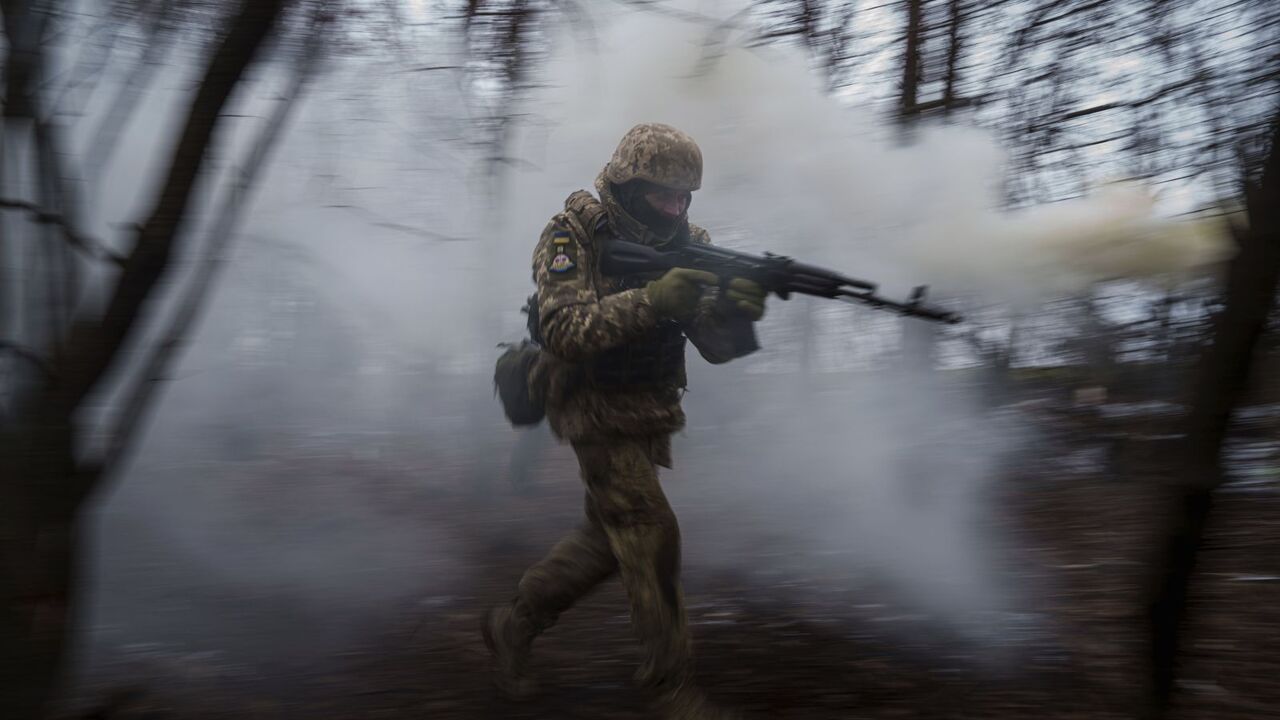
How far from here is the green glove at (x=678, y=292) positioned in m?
2.55

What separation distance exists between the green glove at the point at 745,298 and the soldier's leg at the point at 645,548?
0.50m

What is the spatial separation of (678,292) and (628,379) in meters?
0.36

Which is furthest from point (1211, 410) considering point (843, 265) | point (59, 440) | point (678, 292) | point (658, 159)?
point (843, 265)

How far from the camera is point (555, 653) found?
11.3 ft

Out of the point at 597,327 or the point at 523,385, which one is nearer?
the point at 597,327

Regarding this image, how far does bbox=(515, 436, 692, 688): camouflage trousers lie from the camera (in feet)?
8.77

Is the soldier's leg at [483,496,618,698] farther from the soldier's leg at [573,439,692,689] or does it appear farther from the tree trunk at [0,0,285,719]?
the tree trunk at [0,0,285,719]

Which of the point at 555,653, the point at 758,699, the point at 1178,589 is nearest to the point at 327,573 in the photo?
the point at 555,653

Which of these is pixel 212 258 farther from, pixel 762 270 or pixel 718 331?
pixel 762 270

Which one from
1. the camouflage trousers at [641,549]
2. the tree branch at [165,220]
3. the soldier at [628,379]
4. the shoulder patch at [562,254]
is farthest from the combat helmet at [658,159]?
the tree branch at [165,220]

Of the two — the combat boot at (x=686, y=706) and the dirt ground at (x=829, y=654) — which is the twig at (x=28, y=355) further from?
the combat boot at (x=686, y=706)

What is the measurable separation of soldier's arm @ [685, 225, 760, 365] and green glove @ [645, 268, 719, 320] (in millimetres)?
60

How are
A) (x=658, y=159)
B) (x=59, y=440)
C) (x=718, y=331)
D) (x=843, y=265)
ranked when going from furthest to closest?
(x=843, y=265) → (x=658, y=159) → (x=718, y=331) → (x=59, y=440)

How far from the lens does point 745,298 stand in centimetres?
259
